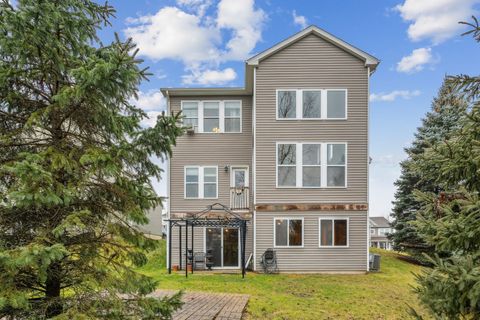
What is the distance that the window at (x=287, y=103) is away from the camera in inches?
631

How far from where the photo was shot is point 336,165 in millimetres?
15914

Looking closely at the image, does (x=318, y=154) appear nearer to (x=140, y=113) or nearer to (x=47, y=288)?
(x=140, y=113)

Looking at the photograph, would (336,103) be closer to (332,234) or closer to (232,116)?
(232,116)

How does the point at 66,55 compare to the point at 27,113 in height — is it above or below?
above

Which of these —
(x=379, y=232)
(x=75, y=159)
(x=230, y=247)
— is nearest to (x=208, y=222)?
(x=230, y=247)

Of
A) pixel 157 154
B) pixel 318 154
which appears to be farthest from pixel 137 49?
pixel 318 154

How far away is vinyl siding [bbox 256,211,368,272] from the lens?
15.6 meters

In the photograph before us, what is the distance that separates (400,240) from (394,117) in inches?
311

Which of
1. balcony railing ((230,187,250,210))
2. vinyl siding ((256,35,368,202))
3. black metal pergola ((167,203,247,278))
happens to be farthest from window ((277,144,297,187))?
black metal pergola ((167,203,247,278))

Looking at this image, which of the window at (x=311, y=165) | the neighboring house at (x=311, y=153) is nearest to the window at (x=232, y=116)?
the neighboring house at (x=311, y=153)

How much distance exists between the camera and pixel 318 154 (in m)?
16.0

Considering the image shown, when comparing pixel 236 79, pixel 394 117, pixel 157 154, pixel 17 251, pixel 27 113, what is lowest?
pixel 17 251

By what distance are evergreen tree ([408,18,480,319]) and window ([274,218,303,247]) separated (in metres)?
10.9

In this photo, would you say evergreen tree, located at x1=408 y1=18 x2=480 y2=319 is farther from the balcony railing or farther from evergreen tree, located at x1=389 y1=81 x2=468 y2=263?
evergreen tree, located at x1=389 y1=81 x2=468 y2=263
